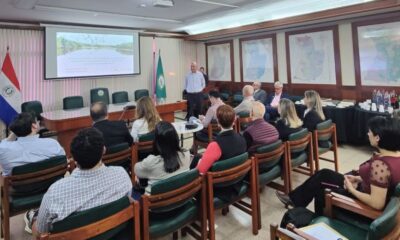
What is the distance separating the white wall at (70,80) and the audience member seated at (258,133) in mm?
5280

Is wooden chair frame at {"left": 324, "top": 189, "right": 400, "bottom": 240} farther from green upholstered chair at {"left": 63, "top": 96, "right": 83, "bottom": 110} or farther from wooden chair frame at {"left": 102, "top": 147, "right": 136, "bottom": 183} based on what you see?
green upholstered chair at {"left": 63, "top": 96, "right": 83, "bottom": 110}

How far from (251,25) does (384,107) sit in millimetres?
3306

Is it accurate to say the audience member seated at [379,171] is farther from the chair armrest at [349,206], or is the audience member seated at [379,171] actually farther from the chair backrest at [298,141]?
the chair backrest at [298,141]

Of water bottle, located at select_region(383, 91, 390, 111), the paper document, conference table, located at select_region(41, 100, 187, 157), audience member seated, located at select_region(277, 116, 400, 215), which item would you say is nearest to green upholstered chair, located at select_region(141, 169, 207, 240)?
the paper document

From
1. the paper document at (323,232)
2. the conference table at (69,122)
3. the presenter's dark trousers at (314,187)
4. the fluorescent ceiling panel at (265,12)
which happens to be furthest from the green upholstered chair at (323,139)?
the conference table at (69,122)

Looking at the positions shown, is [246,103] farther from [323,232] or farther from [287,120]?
[323,232]

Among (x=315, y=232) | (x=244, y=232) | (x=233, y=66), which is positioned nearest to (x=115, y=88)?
(x=233, y=66)

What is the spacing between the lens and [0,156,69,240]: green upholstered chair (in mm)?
2127

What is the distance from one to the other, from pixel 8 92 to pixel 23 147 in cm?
371

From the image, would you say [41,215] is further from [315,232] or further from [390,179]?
[390,179]

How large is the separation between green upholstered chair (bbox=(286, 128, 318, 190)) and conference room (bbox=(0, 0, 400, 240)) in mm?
22

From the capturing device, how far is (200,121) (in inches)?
163

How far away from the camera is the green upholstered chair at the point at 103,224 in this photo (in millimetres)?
1312

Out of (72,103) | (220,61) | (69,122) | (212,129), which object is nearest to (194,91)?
(220,61)
